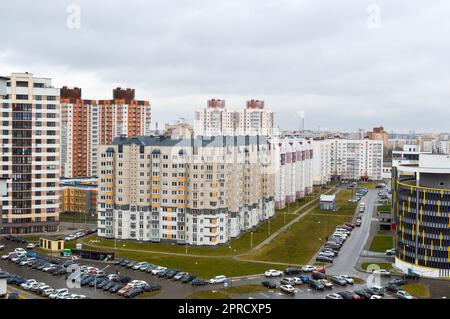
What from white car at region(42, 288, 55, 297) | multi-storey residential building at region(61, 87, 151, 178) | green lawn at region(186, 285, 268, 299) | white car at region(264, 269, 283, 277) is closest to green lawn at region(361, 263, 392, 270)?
white car at region(264, 269, 283, 277)

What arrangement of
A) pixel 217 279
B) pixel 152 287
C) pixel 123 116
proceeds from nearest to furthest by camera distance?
pixel 152 287 < pixel 217 279 < pixel 123 116

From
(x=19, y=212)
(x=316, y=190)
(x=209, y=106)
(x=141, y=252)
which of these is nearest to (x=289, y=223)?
(x=141, y=252)

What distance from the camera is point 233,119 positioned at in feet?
290

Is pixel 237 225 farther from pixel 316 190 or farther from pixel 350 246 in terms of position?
pixel 316 190

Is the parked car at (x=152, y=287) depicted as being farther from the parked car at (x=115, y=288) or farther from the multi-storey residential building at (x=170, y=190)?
the multi-storey residential building at (x=170, y=190)

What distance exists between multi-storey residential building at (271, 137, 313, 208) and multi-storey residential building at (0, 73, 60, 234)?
19327 mm

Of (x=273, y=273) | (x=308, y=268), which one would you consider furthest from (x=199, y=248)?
(x=308, y=268)

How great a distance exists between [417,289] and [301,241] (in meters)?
10.9

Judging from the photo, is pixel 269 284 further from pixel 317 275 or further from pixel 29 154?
pixel 29 154

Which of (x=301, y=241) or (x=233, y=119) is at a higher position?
(x=233, y=119)

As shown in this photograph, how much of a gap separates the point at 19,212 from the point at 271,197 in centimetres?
1928

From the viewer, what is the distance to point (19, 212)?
33875 millimetres

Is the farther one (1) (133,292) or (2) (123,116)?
(2) (123,116)

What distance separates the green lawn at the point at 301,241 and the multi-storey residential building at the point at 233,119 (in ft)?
147
